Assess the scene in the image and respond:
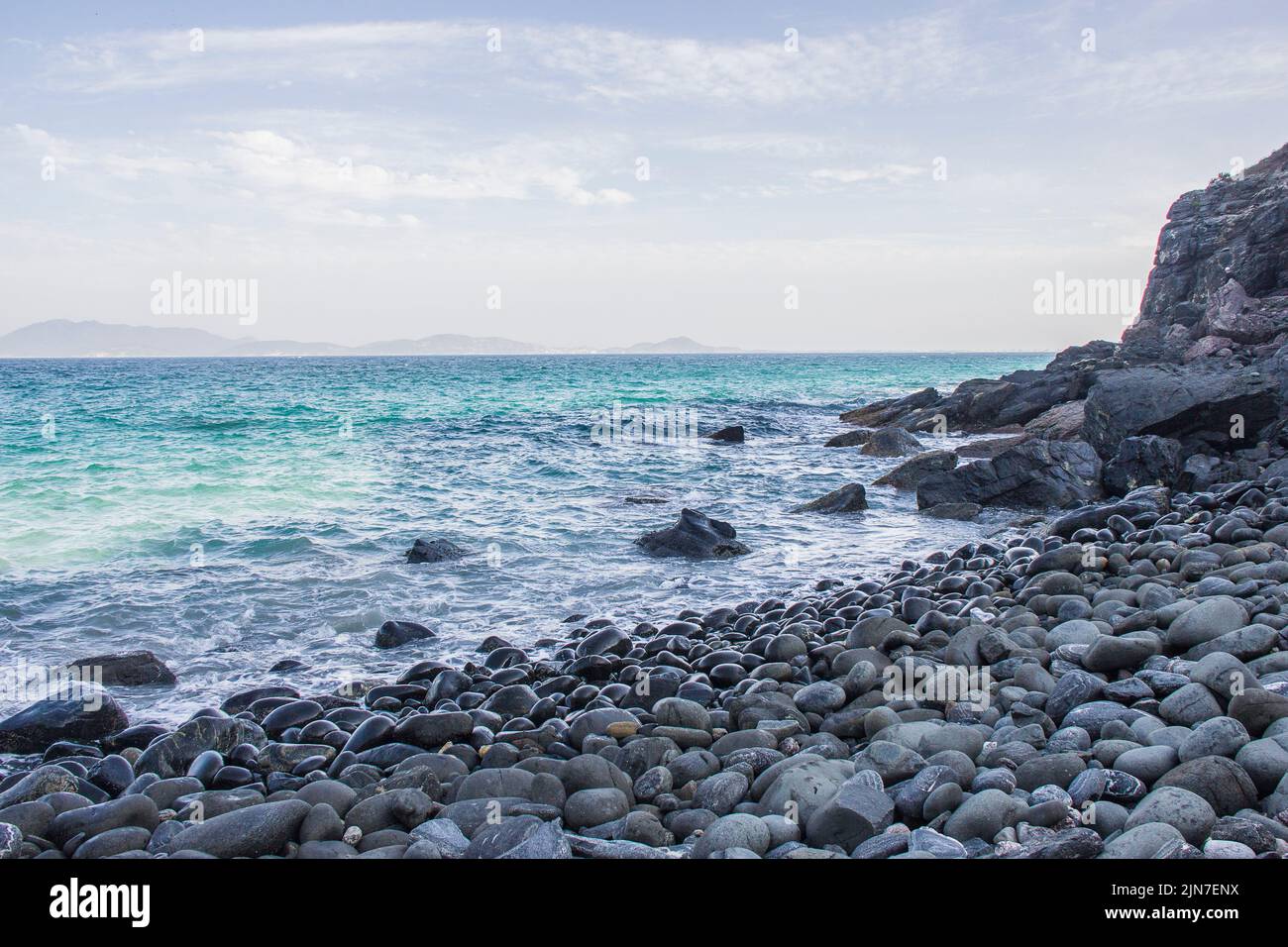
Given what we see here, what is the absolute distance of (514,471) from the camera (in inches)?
773

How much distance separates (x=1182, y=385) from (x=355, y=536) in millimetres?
14575

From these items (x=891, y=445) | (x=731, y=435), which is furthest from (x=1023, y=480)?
(x=731, y=435)

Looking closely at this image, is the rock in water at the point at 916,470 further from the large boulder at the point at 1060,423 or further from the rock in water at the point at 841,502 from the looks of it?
the large boulder at the point at 1060,423

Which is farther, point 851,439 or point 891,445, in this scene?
point 851,439

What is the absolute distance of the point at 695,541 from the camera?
11.7 meters

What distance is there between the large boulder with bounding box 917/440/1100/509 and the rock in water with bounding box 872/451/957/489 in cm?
163

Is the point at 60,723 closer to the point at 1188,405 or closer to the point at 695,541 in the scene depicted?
the point at 695,541

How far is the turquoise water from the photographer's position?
27.7 ft

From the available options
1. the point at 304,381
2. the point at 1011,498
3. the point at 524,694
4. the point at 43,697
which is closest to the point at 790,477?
the point at 1011,498

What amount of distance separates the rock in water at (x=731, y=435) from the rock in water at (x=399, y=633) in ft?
60.3

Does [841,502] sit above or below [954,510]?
above

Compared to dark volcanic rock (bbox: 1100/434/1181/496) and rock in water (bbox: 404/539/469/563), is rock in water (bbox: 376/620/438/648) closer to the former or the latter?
rock in water (bbox: 404/539/469/563)

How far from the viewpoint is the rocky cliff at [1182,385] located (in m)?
14.1
